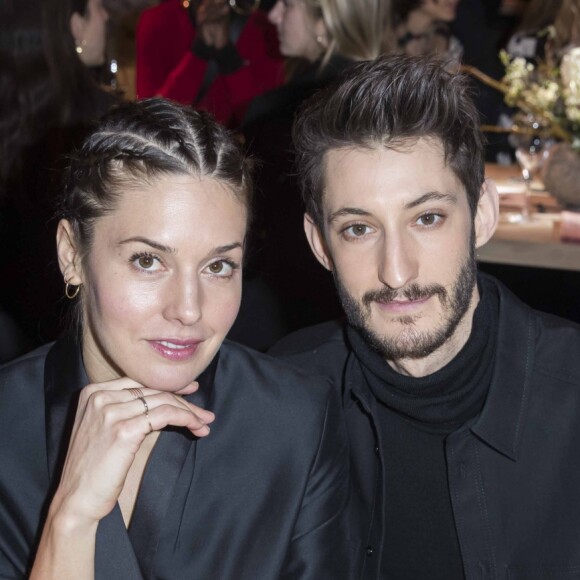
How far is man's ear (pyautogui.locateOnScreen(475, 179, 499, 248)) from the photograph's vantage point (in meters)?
2.11

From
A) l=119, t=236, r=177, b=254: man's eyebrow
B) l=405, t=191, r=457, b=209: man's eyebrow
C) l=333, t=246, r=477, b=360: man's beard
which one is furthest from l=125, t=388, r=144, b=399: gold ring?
l=405, t=191, r=457, b=209: man's eyebrow

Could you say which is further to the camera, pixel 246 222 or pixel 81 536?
pixel 246 222

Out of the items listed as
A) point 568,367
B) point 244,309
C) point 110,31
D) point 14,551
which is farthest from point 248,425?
point 110,31

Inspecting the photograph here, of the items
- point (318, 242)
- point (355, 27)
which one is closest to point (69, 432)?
point (318, 242)

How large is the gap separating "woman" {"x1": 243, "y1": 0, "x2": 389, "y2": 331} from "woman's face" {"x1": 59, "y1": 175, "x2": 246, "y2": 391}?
49.7 inches

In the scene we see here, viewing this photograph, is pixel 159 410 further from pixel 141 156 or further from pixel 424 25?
pixel 424 25

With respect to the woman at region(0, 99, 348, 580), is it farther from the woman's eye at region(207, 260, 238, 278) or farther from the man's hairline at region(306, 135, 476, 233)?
the man's hairline at region(306, 135, 476, 233)

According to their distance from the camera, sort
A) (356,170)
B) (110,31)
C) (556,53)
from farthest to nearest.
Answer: (556,53) < (110,31) < (356,170)

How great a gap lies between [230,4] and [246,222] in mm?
3150

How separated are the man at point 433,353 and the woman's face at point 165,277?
27cm

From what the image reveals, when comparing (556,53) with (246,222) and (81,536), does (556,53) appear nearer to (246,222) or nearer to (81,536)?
(246,222)

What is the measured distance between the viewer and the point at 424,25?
4809 millimetres

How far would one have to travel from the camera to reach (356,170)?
1956 mm

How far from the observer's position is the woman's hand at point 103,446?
1697 mm
